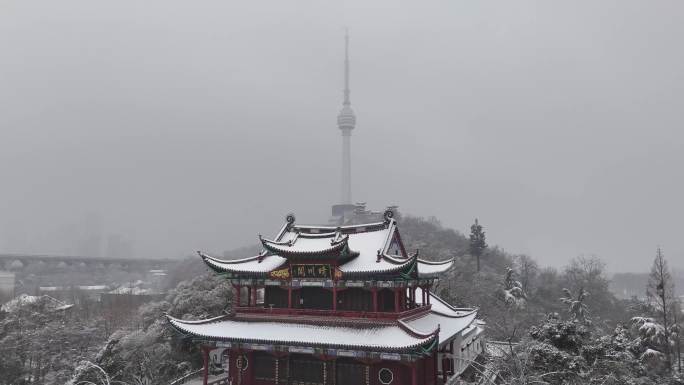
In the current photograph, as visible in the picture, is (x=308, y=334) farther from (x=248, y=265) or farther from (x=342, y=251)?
(x=248, y=265)

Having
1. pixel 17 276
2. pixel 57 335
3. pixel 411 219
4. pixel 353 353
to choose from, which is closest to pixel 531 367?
pixel 353 353

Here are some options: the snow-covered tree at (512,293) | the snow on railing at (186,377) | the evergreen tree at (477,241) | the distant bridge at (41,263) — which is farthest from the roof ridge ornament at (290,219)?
the distant bridge at (41,263)

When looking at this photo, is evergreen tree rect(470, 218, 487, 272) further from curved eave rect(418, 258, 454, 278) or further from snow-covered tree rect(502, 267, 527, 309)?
curved eave rect(418, 258, 454, 278)

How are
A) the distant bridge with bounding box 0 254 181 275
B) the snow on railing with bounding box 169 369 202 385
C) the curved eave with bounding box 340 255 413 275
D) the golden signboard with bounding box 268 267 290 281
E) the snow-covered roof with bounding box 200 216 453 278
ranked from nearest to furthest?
1. the curved eave with bounding box 340 255 413 275
2. the snow-covered roof with bounding box 200 216 453 278
3. the golden signboard with bounding box 268 267 290 281
4. the snow on railing with bounding box 169 369 202 385
5. the distant bridge with bounding box 0 254 181 275

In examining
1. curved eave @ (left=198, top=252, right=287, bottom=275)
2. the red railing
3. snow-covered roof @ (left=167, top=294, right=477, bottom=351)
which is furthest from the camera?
curved eave @ (left=198, top=252, right=287, bottom=275)

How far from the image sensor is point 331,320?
91.7ft

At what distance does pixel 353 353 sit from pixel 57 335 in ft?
113

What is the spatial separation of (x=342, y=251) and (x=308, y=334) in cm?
502

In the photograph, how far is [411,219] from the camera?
125938 mm

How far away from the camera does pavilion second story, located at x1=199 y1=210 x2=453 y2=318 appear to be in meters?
27.4

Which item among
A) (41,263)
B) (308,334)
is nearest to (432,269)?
(308,334)

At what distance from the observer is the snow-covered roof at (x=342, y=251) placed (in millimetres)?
27578

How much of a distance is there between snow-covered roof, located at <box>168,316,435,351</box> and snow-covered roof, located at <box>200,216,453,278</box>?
3.17 m

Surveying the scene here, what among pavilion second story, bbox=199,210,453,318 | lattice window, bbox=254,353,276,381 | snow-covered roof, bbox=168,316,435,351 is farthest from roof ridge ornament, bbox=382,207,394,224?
lattice window, bbox=254,353,276,381
